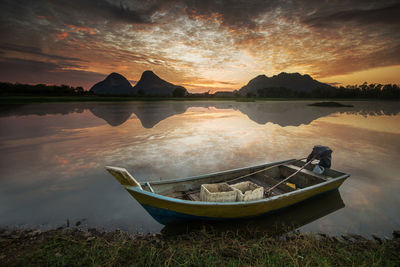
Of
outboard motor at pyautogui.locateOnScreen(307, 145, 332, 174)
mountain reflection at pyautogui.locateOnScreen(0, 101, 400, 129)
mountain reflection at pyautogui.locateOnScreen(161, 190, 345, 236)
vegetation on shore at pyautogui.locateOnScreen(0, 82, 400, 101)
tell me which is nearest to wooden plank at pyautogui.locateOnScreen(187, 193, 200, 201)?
mountain reflection at pyautogui.locateOnScreen(161, 190, 345, 236)

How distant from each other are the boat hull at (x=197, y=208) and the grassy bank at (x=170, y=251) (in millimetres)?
465

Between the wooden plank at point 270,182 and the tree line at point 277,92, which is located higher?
the tree line at point 277,92

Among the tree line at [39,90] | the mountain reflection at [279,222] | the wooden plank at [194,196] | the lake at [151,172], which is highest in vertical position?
the tree line at [39,90]

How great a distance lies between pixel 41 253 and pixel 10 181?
5760 mm

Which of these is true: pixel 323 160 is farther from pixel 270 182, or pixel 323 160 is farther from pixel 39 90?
pixel 39 90

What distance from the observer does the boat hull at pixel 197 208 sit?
455 cm

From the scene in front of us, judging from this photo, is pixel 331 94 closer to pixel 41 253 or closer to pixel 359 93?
pixel 359 93

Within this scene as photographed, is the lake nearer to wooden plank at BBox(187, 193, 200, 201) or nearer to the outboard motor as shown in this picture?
the outboard motor

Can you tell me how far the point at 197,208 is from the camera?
4660 millimetres

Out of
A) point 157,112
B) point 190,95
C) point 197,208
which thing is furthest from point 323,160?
point 190,95

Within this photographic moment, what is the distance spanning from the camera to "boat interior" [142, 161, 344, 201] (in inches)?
229

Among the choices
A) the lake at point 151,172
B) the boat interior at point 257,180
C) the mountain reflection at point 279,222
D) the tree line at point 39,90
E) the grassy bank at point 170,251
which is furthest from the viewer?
the tree line at point 39,90

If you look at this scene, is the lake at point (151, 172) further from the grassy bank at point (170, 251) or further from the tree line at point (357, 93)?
the tree line at point (357, 93)

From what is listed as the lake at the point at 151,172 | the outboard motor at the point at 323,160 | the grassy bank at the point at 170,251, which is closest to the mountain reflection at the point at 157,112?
the lake at the point at 151,172
